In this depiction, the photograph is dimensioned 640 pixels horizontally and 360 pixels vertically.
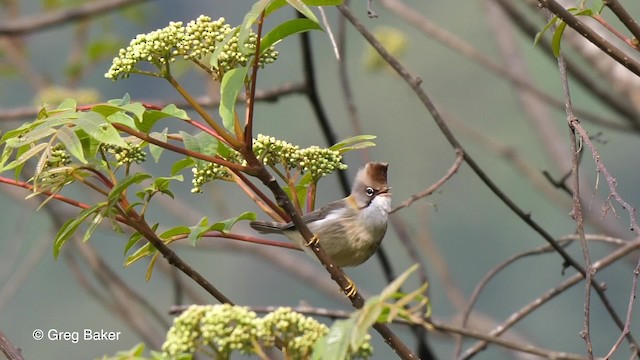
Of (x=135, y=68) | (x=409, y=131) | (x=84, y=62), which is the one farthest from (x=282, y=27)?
(x=409, y=131)

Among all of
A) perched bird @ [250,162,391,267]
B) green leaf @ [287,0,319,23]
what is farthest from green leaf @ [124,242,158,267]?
perched bird @ [250,162,391,267]

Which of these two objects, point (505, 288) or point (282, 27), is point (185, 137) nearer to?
point (282, 27)

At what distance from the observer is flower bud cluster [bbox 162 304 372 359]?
1.20 meters

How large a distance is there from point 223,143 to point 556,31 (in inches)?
26.6

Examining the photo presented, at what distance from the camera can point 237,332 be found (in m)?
1.20

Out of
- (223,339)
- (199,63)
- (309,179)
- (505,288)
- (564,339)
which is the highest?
(199,63)

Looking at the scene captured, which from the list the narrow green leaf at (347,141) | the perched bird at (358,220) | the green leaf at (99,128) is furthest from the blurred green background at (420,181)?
the green leaf at (99,128)

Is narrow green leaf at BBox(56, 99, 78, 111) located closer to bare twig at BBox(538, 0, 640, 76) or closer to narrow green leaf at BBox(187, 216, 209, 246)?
narrow green leaf at BBox(187, 216, 209, 246)

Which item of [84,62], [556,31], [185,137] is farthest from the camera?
[84,62]

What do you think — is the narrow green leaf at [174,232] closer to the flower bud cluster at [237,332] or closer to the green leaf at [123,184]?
the green leaf at [123,184]

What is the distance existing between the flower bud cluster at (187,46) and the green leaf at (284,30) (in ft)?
0.07

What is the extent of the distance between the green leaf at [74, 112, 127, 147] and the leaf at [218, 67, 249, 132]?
0.16 meters

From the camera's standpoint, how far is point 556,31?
70.5 inches

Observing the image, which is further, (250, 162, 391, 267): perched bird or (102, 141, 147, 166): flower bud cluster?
(250, 162, 391, 267): perched bird
